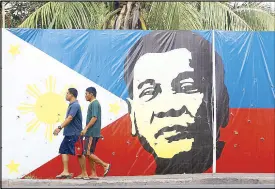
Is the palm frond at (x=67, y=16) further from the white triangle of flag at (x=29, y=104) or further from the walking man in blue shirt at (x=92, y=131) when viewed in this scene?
the walking man in blue shirt at (x=92, y=131)

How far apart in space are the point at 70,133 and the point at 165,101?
1.85 metres

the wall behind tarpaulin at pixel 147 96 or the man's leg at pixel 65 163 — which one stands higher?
the wall behind tarpaulin at pixel 147 96

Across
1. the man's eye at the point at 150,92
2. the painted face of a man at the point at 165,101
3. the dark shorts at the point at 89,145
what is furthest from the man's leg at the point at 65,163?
the man's eye at the point at 150,92

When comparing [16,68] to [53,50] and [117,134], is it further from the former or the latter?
[117,134]

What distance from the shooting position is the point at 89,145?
31.5ft

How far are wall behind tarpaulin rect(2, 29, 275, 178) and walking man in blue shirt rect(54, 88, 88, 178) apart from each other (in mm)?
176

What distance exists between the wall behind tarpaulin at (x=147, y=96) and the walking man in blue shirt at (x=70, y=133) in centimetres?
18

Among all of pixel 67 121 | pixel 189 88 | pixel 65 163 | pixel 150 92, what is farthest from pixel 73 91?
pixel 189 88

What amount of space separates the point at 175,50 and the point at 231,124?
1.75 metres

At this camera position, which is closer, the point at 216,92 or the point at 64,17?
the point at 216,92

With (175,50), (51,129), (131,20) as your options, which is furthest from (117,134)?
(131,20)

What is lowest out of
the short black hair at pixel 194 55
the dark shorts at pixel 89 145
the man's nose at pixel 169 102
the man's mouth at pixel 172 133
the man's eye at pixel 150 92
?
the dark shorts at pixel 89 145

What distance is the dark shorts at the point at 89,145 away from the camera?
9.55 metres

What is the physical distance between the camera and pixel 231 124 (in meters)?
10.1
